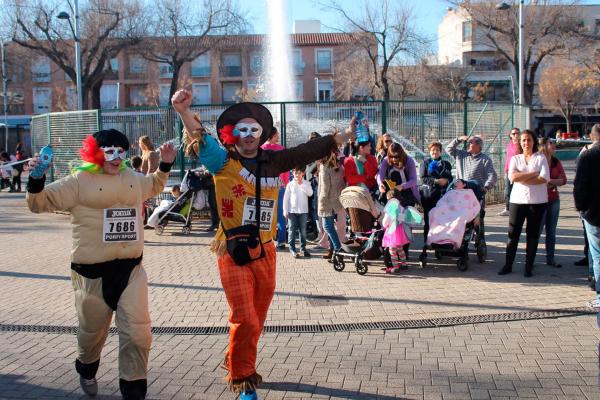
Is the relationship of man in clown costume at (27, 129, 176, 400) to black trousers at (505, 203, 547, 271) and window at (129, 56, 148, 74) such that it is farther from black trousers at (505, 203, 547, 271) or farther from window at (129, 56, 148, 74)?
window at (129, 56, 148, 74)

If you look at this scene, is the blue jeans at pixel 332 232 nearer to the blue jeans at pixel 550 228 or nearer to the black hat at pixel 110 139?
the blue jeans at pixel 550 228

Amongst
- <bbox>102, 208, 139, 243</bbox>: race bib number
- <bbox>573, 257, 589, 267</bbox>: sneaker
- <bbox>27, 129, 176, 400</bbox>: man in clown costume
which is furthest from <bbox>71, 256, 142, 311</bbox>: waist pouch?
<bbox>573, 257, 589, 267</bbox>: sneaker

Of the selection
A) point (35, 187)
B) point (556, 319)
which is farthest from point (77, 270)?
point (556, 319)

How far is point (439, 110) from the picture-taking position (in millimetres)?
14562

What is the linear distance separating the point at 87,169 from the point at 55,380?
5.98ft

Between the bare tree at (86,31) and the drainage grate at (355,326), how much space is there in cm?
2725

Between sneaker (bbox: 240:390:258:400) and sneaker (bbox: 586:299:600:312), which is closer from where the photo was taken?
sneaker (bbox: 240:390:258:400)

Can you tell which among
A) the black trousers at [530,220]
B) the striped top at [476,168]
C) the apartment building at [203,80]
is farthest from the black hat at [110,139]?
the apartment building at [203,80]

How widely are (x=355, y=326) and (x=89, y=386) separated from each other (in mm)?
2726

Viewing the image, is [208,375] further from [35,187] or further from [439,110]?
[439,110]

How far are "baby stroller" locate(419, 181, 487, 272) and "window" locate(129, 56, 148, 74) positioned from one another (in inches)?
1595

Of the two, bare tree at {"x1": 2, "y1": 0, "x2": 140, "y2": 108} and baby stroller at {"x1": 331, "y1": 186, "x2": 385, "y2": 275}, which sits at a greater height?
bare tree at {"x1": 2, "y1": 0, "x2": 140, "y2": 108}

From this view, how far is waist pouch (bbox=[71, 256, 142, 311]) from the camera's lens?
4.39 meters

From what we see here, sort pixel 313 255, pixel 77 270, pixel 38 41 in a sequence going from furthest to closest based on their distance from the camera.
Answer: pixel 38 41
pixel 313 255
pixel 77 270
